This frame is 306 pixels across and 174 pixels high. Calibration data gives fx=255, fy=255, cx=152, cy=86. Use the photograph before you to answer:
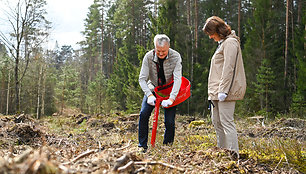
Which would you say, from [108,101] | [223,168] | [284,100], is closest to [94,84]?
[108,101]

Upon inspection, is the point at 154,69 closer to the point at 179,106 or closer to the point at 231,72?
the point at 231,72

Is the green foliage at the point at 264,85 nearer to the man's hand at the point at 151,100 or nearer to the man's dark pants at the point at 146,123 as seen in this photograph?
the man's dark pants at the point at 146,123

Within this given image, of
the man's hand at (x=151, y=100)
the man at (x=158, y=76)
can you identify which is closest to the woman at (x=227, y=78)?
the man at (x=158, y=76)

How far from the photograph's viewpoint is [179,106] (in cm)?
1323

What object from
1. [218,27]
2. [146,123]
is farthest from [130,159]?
[218,27]

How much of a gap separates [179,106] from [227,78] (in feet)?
33.3

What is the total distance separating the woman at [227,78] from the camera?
3162 mm

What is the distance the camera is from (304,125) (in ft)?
22.5

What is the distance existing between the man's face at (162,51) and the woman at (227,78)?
61 cm

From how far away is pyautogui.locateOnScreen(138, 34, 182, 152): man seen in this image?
3.67 meters

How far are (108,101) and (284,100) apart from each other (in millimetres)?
12944

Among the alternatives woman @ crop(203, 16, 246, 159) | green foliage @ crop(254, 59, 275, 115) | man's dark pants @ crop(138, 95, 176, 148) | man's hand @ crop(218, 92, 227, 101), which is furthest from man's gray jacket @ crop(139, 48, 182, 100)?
green foliage @ crop(254, 59, 275, 115)

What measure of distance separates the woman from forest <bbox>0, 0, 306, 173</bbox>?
428 mm

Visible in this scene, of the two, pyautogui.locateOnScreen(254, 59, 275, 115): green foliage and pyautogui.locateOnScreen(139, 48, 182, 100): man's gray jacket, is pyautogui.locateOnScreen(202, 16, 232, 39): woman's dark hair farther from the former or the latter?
pyautogui.locateOnScreen(254, 59, 275, 115): green foliage
